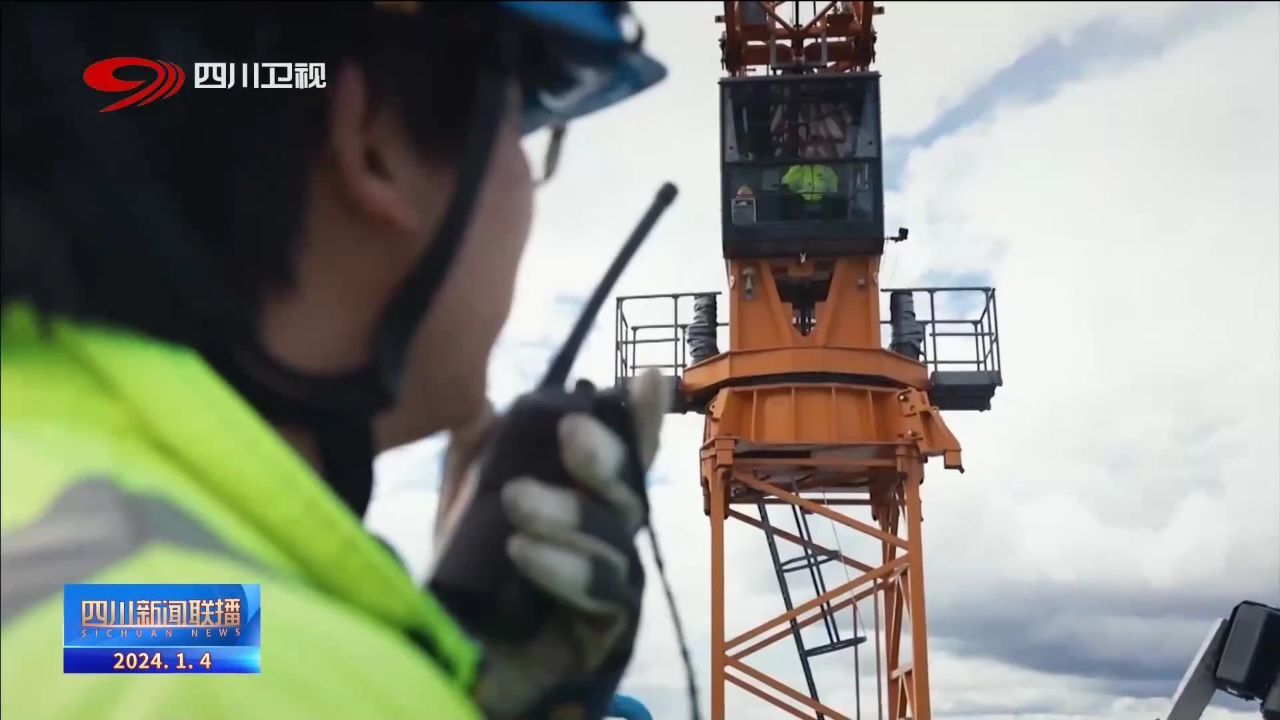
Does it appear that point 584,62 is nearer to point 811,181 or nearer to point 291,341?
point 291,341

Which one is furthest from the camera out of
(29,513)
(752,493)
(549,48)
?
(752,493)

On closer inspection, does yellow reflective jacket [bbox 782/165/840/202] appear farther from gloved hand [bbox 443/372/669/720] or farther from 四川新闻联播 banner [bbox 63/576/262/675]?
四川新闻联播 banner [bbox 63/576/262/675]

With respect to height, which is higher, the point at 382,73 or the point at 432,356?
the point at 382,73

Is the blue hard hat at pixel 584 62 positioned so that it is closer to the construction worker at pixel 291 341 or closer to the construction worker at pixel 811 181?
the construction worker at pixel 291 341

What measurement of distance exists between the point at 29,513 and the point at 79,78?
478mm

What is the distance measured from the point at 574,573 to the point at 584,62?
0.64 metres

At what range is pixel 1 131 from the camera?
1.00 metres

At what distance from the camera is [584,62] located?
1378 millimetres

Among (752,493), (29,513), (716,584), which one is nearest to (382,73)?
(29,513)

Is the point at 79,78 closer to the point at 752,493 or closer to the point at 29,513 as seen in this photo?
the point at 29,513

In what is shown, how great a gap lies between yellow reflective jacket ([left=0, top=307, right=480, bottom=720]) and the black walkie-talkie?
1.17 feet

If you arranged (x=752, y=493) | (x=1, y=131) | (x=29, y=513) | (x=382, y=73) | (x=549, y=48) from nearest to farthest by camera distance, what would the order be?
(x=29, y=513), (x=1, y=131), (x=382, y=73), (x=549, y=48), (x=752, y=493)

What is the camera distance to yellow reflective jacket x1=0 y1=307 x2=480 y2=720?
2.51 feet

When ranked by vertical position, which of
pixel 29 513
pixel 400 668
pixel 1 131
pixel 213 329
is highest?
pixel 1 131
